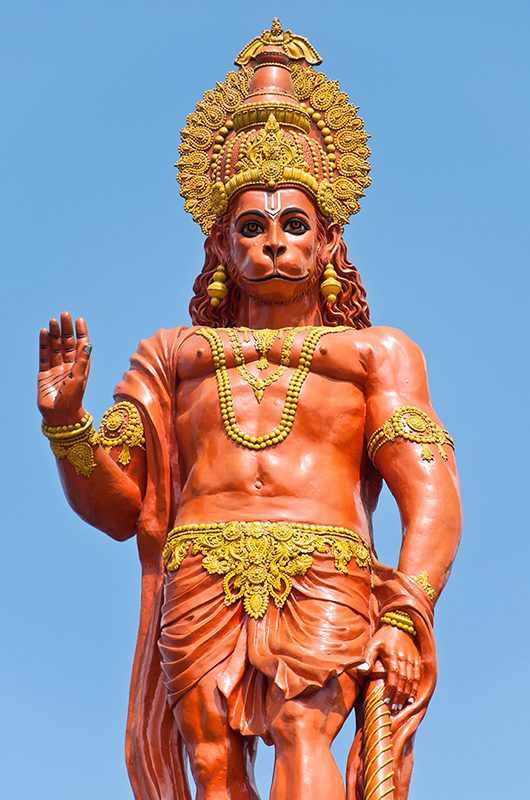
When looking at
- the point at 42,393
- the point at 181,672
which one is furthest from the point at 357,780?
the point at 42,393

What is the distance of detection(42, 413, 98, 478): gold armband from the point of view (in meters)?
10.2

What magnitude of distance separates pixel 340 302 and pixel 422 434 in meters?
1.23

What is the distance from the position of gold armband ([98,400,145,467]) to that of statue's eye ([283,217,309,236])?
138 centimetres

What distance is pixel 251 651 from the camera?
966 centimetres

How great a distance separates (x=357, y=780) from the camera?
31.1 ft

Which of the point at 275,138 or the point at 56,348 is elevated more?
the point at 275,138

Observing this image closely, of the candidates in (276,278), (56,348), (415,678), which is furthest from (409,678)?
(56,348)

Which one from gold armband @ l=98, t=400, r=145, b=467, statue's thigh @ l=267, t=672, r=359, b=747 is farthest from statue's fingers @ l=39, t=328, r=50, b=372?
statue's thigh @ l=267, t=672, r=359, b=747

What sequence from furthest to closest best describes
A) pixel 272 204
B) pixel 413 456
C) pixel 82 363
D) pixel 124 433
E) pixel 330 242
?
1. pixel 330 242
2. pixel 272 204
3. pixel 124 433
4. pixel 413 456
5. pixel 82 363

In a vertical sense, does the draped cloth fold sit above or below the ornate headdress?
below

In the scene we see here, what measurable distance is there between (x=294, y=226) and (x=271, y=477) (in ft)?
5.40

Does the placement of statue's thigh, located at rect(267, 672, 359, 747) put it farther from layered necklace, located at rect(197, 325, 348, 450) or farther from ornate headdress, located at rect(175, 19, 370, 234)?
ornate headdress, located at rect(175, 19, 370, 234)

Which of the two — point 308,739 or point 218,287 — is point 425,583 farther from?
point 218,287

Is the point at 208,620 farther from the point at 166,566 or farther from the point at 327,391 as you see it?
the point at 327,391
